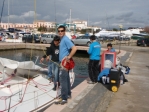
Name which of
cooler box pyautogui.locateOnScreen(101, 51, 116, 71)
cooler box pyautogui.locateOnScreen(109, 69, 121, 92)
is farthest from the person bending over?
cooler box pyautogui.locateOnScreen(109, 69, 121, 92)

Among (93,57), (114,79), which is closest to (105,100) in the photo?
(114,79)

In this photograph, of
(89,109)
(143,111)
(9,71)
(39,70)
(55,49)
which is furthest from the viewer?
(39,70)

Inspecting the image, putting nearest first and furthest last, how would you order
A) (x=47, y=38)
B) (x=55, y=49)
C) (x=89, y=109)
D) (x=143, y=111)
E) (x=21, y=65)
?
(x=89, y=109) → (x=143, y=111) → (x=55, y=49) → (x=21, y=65) → (x=47, y=38)

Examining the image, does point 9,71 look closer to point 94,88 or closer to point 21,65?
point 21,65

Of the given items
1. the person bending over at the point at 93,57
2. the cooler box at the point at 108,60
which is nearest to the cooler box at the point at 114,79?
the person bending over at the point at 93,57

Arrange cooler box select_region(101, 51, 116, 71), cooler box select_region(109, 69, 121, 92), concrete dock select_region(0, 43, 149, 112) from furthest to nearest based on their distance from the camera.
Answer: cooler box select_region(101, 51, 116, 71) < cooler box select_region(109, 69, 121, 92) < concrete dock select_region(0, 43, 149, 112)

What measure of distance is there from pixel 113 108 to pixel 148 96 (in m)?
1.70

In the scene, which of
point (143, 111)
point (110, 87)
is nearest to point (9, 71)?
point (110, 87)

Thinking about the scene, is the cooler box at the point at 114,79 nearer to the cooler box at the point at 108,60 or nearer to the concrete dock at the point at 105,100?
the concrete dock at the point at 105,100

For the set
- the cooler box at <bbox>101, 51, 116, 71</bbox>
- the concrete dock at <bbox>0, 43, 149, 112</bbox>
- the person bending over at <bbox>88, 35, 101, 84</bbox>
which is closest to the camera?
the concrete dock at <bbox>0, 43, 149, 112</bbox>

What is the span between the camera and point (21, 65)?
303 inches

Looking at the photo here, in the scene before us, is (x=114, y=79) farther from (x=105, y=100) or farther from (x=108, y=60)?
(x=108, y=60)

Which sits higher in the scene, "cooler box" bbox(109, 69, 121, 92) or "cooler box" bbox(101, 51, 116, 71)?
"cooler box" bbox(101, 51, 116, 71)

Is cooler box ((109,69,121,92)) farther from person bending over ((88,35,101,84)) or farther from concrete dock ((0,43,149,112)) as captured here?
person bending over ((88,35,101,84))
